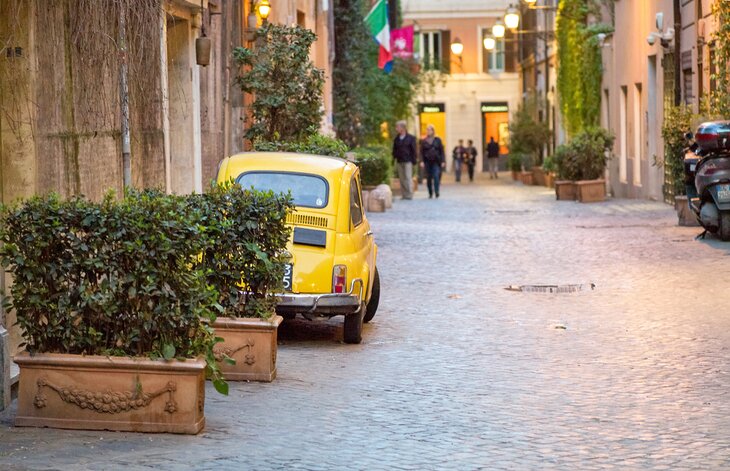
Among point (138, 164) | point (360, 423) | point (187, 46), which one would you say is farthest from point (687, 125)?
point (360, 423)

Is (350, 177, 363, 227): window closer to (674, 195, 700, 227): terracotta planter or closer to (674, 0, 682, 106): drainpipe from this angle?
(674, 195, 700, 227): terracotta planter

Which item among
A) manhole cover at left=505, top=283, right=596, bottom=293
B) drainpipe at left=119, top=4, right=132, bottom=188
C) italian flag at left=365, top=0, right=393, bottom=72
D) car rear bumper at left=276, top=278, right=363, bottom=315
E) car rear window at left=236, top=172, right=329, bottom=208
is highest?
italian flag at left=365, top=0, right=393, bottom=72

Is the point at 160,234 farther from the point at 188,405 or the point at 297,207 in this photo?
the point at 297,207

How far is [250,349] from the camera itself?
393 inches

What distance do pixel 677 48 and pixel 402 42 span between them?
49.0ft

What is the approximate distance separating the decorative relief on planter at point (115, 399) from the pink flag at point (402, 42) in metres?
35.3

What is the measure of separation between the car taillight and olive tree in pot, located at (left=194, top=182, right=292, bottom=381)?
150cm

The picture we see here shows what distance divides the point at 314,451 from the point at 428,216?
22032 mm

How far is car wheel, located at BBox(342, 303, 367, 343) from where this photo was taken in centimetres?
1180

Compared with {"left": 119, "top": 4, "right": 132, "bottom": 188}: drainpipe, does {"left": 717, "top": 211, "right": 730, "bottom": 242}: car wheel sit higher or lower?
lower

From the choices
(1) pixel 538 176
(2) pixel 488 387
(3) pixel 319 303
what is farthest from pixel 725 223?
(1) pixel 538 176

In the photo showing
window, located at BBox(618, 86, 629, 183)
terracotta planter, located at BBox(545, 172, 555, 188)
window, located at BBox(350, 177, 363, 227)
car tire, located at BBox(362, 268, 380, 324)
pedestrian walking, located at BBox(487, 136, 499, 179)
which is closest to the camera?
window, located at BBox(350, 177, 363, 227)

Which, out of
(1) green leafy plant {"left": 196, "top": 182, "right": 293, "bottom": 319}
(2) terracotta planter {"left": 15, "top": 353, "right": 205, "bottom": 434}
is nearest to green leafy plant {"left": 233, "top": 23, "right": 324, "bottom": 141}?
(1) green leafy plant {"left": 196, "top": 182, "right": 293, "bottom": 319}

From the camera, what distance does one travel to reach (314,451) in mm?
7664
